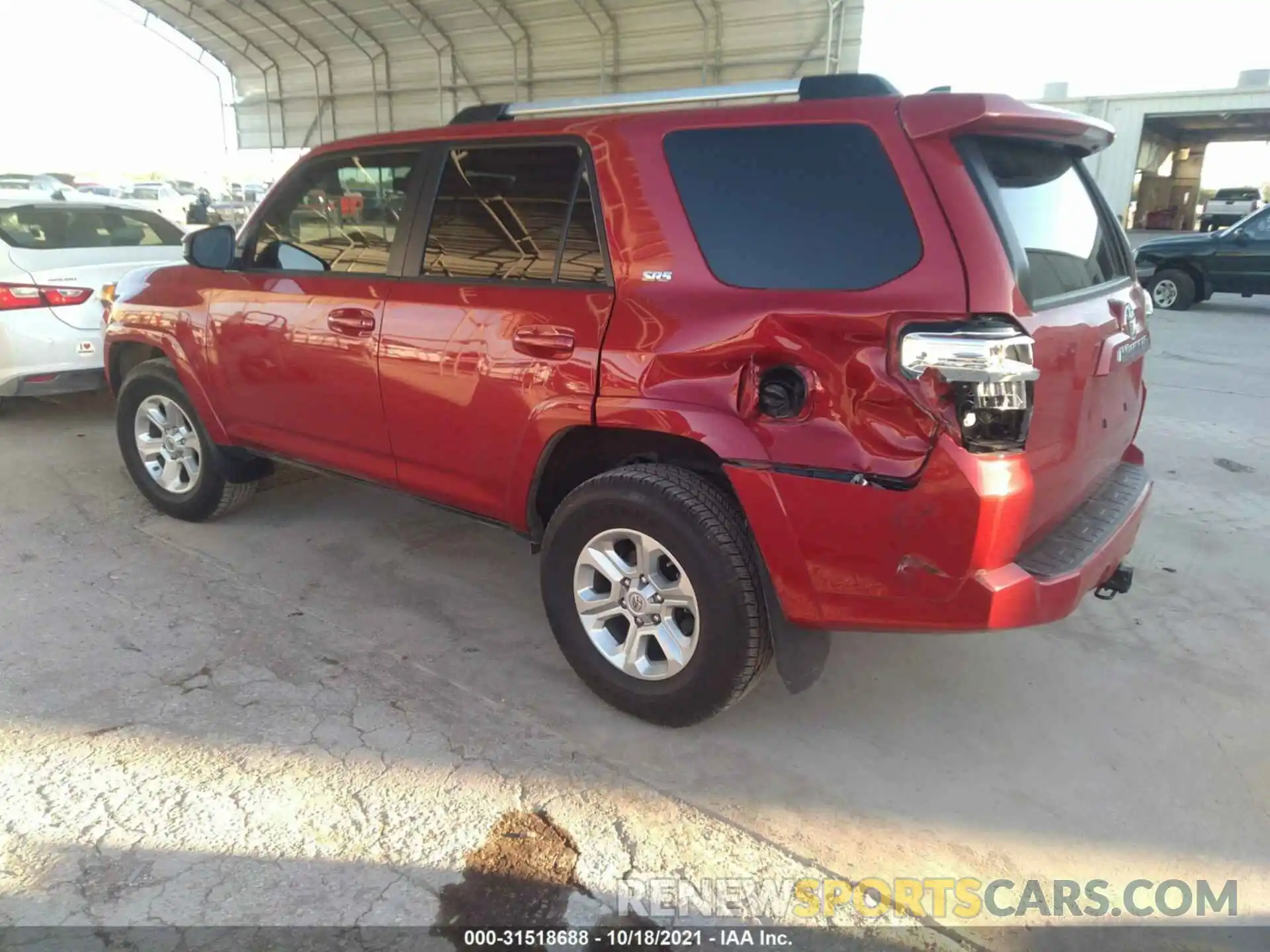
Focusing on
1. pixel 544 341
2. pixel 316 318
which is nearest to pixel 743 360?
pixel 544 341

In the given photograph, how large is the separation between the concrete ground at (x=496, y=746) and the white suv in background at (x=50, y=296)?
1.80 metres

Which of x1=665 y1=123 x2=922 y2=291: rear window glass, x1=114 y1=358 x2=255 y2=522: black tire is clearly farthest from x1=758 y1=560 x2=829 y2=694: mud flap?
x1=114 y1=358 x2=255 y2=522: black tire

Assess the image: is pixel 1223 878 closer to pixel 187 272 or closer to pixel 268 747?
pixel 268 747

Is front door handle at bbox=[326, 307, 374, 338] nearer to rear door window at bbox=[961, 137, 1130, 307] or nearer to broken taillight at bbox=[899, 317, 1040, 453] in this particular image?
broken taillight at bbox=[899, 317, 1040, 453]

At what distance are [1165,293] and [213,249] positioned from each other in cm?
1377

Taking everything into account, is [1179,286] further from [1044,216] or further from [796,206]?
[796,206]

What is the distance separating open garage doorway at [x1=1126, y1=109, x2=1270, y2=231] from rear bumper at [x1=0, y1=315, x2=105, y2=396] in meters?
33.4

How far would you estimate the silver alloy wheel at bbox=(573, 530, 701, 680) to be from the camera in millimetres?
2836

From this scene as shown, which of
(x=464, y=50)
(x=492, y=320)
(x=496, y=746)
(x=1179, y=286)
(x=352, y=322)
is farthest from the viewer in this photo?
(x=464, y=50)

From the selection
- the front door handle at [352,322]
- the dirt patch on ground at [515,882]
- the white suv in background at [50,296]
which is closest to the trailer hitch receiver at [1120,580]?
the dirt patch on ground at [515,882]

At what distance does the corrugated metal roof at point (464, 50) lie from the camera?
1352 cm

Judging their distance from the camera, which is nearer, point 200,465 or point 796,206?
point 796,206

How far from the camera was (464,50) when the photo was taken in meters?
17.1

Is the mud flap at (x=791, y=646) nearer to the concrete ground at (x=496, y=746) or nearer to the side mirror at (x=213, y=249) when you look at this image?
the concrete ground at (x=496, y=746)
